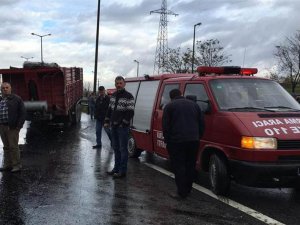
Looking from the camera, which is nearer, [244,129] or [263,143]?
[263,143]

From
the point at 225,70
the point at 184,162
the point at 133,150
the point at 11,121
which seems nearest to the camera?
the point at 184,162

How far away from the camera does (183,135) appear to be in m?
7.06

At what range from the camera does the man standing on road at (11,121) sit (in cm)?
908

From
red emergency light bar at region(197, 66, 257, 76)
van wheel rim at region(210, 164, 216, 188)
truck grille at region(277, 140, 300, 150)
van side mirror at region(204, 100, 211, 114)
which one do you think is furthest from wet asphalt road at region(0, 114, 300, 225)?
red emergency light bar at region(197, 66, 257, 76)

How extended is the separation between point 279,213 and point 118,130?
3.30 m

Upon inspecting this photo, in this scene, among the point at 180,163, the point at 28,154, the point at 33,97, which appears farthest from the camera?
the point at 33,97

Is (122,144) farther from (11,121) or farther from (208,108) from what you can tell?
(11,121)

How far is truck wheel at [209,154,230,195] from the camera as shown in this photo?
7.02 meters

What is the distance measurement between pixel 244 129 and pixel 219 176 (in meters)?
0.81

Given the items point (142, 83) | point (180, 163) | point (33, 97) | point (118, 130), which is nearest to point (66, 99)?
point (33, 97)

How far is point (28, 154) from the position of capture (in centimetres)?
1170

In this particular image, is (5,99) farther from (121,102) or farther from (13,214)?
(13,214)

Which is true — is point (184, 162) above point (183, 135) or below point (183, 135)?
below

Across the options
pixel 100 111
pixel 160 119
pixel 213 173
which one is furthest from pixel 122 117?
pixel 100 111
